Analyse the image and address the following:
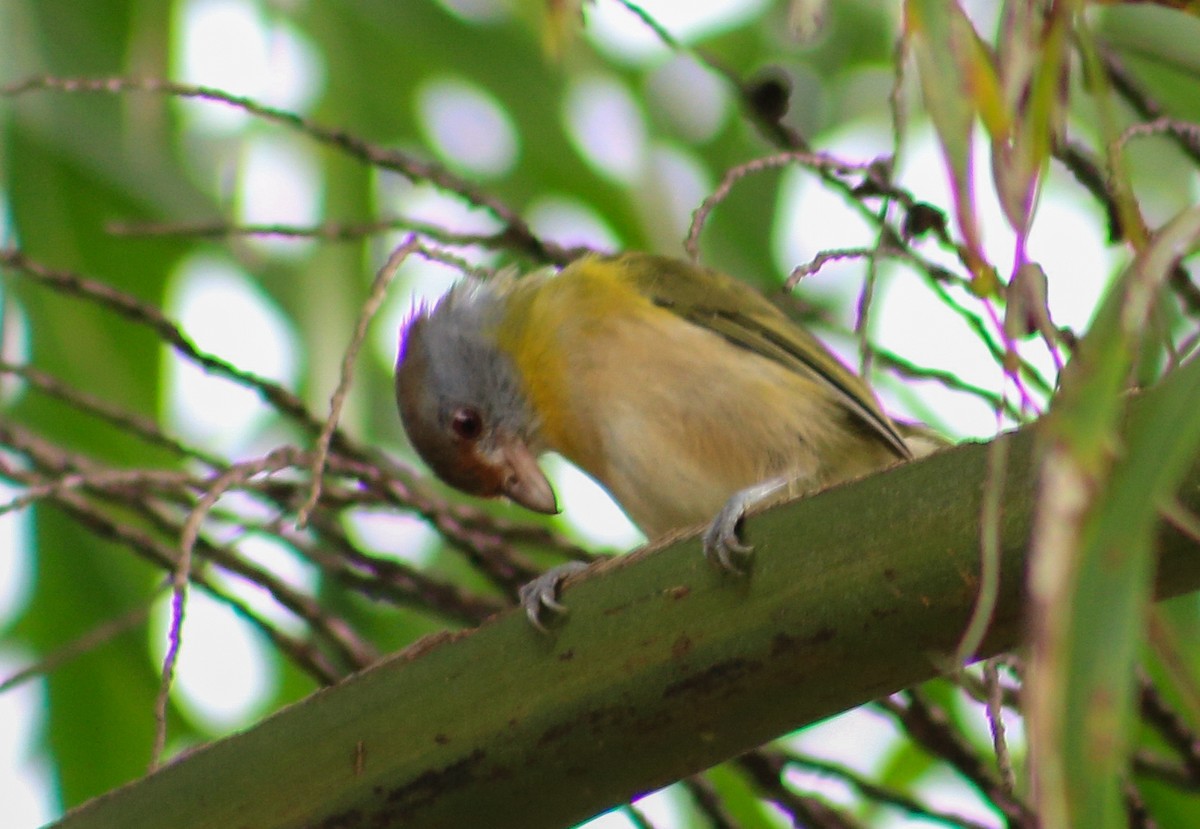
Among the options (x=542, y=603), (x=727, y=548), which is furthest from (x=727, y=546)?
(x=542, y=603)

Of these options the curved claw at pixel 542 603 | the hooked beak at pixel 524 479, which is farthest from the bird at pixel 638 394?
the curved claw at pixel 542 603

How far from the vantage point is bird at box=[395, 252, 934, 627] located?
272 centimetres

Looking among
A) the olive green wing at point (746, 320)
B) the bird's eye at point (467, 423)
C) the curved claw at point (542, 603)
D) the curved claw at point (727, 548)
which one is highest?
the bird's eye at point (467, 423)

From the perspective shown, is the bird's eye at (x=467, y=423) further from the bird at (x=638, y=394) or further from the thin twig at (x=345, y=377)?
the thin twig at (x=345, y=377)

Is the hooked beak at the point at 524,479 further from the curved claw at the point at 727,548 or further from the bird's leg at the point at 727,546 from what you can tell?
the curved claw at the point at 727,548

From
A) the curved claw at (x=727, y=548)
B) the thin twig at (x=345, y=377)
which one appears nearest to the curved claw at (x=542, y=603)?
the curved claw at (x=727, y=548)

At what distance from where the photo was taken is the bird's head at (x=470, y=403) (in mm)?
3113

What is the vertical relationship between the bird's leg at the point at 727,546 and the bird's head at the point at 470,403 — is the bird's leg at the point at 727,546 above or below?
below

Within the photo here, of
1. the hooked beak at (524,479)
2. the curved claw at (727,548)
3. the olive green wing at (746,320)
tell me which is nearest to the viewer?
the curved claw at (727,548)

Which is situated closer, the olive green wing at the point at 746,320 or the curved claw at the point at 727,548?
the curved claw at the point at 727,548

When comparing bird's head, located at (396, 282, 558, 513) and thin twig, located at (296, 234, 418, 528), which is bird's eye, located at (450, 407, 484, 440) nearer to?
bird's head, located at (396, 282, 558, 513)

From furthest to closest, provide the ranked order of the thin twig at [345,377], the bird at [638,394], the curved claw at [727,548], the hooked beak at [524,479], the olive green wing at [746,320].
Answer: the hooked beak at [524,479]
the olive green wing at [746,320]
the bird at [638,394]
the thin twig at [345,377]
the curved claw at [727,548]

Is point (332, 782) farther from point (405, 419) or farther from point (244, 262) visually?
point (244, 262)

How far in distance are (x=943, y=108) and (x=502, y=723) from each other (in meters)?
0.78
